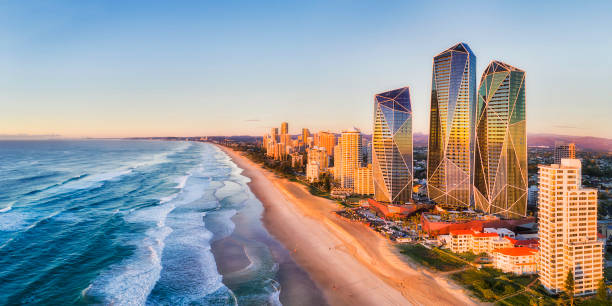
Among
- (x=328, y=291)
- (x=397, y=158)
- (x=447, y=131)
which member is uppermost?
(x=447, y=131)

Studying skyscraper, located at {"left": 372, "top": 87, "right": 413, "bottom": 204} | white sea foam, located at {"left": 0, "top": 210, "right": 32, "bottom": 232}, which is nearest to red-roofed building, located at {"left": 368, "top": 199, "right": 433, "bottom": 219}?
skyscraper, located at {"left": 372, "top": 87, "right": 413, "bottom": 204}

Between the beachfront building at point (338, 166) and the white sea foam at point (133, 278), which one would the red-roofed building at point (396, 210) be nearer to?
the beachfront building at point (338, 166)

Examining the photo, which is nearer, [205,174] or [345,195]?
[345,195]

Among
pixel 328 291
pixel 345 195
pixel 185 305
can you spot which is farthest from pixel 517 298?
pixel 345 195

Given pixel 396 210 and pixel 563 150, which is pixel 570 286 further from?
pixel 563 150

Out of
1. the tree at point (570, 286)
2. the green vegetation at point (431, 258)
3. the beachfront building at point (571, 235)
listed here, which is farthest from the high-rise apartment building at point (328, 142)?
the tree at point (570, 286)

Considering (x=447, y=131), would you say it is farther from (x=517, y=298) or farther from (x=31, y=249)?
(x=31, y=249)

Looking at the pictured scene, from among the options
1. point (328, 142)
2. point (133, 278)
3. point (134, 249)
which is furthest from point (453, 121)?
point (328, 142)

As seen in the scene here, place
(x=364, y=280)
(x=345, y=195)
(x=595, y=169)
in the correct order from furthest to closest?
(x=595, y=169), (x=345, y=195), (x=364, y=280)
